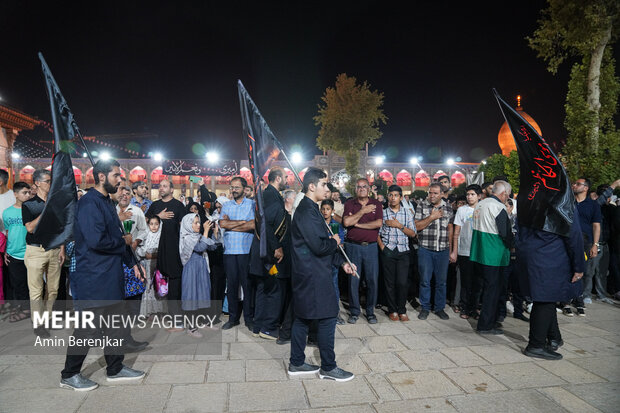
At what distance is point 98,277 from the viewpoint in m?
3.38

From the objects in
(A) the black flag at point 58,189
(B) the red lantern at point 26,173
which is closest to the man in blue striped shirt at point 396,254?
(A) the black flag at point 58,189

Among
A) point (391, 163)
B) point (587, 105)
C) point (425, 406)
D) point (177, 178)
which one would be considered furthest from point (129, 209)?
point (391, 163)

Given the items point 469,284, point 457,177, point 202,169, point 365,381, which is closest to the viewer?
point 365,381

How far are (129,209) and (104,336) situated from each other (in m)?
2.41

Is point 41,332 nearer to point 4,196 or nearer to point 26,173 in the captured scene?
point 4,196

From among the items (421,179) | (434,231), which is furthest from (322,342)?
(421,179)

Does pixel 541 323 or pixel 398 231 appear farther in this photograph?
pixel 398 231

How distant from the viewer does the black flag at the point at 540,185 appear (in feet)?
Answer: 13.4

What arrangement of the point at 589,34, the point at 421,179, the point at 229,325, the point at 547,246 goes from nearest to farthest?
the point at 547,246 < the point at 229,325 < the point at 589,34 < the point at 421,179

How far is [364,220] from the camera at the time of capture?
5.59 meters

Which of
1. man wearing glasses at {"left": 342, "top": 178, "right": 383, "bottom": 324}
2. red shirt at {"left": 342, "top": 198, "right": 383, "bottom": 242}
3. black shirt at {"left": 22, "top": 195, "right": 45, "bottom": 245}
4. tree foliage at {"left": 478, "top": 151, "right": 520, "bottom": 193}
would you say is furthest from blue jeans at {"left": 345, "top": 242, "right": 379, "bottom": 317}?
tree foliage at {"left": 478, "top": 151, "right": 520, "bottom": 193}

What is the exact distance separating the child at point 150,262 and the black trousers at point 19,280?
6.17ft

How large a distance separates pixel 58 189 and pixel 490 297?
207 inches

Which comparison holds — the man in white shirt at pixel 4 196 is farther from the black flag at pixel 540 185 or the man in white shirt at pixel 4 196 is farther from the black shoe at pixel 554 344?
the black shoe at pixel 554 344
